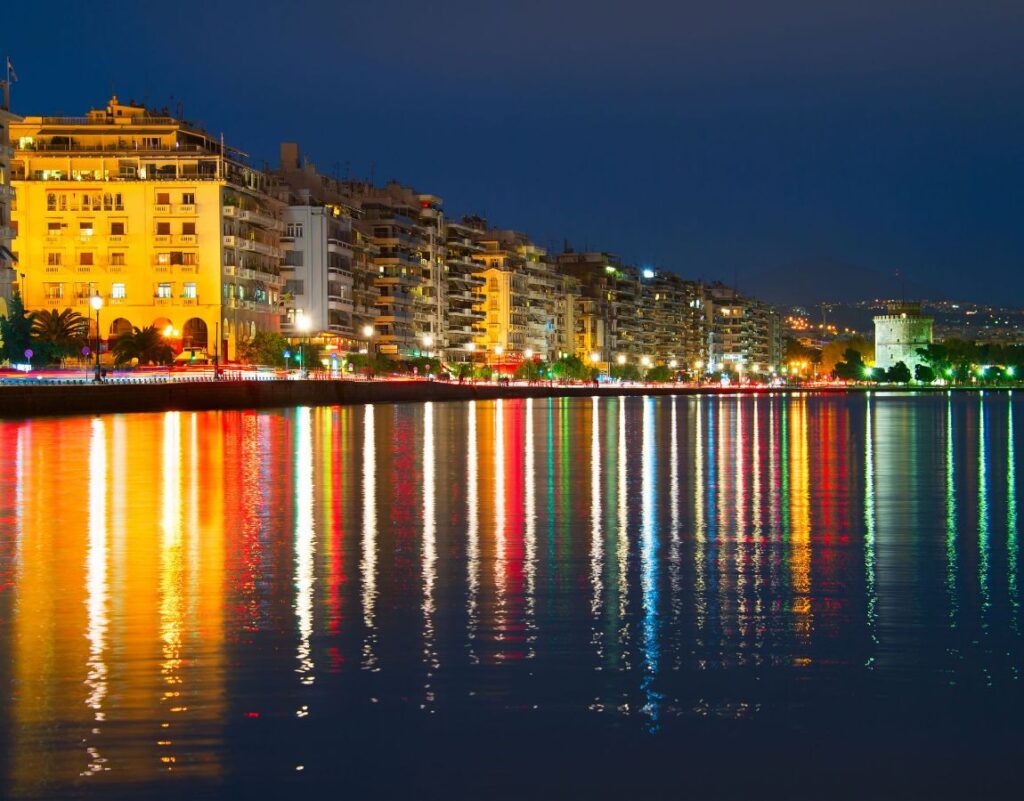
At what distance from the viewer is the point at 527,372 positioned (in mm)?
156250

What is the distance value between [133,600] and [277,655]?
2.87 metres

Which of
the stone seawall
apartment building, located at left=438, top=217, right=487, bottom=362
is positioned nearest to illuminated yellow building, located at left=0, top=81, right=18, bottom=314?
the stone seawall

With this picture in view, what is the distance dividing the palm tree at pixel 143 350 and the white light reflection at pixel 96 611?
2209 inches

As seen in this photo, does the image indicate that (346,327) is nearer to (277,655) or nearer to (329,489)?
(329,489)

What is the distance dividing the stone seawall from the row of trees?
4.39m

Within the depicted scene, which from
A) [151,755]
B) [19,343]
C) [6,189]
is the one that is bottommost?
[151,755]

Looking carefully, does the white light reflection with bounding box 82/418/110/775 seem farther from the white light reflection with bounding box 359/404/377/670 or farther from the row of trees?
the row of trees

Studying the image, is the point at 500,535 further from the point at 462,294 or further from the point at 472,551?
the point at 462,294

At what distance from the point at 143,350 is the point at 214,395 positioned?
11.1m

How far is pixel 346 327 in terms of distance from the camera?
377 ft

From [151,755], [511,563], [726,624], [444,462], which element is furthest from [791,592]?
[444,462]

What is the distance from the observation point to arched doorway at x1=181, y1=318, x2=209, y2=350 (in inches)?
3639

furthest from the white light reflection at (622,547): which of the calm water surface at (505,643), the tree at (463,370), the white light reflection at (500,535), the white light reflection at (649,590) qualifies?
the tree at (463,370)

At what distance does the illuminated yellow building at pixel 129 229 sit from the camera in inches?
3620
